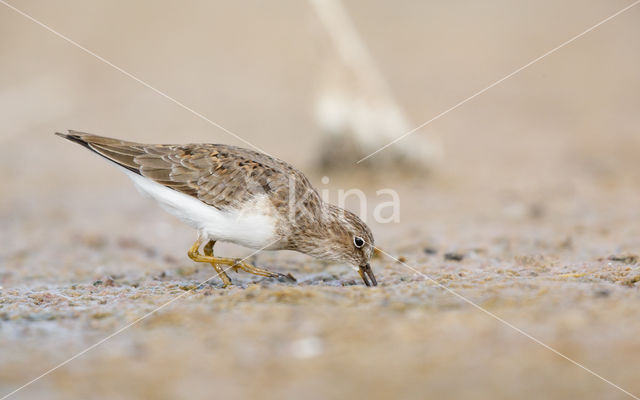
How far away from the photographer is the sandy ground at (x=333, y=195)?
170 inches

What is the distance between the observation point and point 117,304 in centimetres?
584

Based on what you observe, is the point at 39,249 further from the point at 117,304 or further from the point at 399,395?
the point at 399,395

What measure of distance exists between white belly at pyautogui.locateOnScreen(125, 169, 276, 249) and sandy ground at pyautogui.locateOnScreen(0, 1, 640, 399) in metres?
0.51

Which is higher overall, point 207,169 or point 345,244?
point 207,169

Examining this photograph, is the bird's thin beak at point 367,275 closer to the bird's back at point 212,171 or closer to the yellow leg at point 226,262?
the yellow leg at point 226,262

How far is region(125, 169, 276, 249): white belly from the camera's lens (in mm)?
6500

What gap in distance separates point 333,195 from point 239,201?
5.40m

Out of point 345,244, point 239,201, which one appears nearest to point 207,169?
point 239,201

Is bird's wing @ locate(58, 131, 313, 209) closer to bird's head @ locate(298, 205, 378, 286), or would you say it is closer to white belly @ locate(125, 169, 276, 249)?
white belly @ locate(125, 169, 276, 249)

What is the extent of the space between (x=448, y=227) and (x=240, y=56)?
13595 millimetres

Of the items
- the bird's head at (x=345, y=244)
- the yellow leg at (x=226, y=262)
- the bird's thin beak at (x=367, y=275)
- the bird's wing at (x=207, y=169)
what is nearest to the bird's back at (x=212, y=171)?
the bird's wing at (x=207, y=169)

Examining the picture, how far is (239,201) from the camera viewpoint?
6.64 meters

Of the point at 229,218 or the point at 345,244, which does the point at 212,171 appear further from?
the point at 345,244

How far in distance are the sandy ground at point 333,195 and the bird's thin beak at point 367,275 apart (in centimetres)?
14
